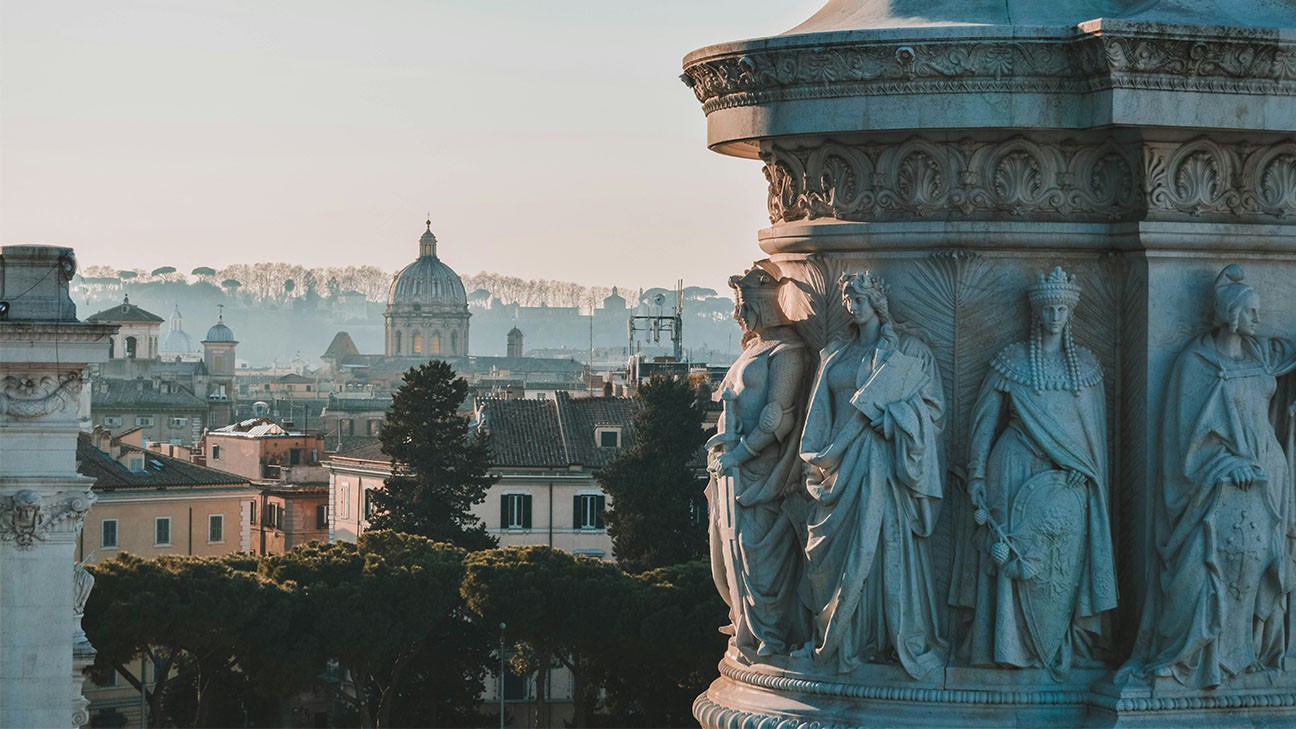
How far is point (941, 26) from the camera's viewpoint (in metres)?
4.86

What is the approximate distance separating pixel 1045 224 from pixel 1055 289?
14 centimetres

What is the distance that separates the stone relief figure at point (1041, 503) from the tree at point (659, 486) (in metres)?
32.9

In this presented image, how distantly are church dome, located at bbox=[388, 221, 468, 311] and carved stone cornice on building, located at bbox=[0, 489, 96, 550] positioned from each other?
166011 mm

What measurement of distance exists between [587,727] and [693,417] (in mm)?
8872

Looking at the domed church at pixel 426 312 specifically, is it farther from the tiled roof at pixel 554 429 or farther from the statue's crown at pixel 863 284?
the statue's crown at pixel 863 284

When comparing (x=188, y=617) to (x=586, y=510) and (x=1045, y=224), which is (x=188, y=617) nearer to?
(x=586, y=510)

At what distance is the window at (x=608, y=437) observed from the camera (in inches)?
2159

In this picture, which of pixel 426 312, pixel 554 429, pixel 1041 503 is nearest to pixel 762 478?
pixel 1041 503

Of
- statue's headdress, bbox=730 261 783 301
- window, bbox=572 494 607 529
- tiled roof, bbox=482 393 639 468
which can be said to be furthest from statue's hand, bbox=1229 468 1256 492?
window, bbox=572 494 607 529

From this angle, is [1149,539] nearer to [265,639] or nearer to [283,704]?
[265,639]

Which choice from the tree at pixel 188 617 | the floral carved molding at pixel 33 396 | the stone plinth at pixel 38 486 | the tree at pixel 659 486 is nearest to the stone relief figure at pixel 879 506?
the stone plinth at pixel 38 486

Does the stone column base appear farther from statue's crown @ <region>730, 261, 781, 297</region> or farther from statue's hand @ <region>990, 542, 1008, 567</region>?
statue's crown @ <region>730, 261, 781, 297</region>

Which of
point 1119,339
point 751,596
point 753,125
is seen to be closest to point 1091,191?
point 1119,339

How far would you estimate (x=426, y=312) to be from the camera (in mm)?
181375
